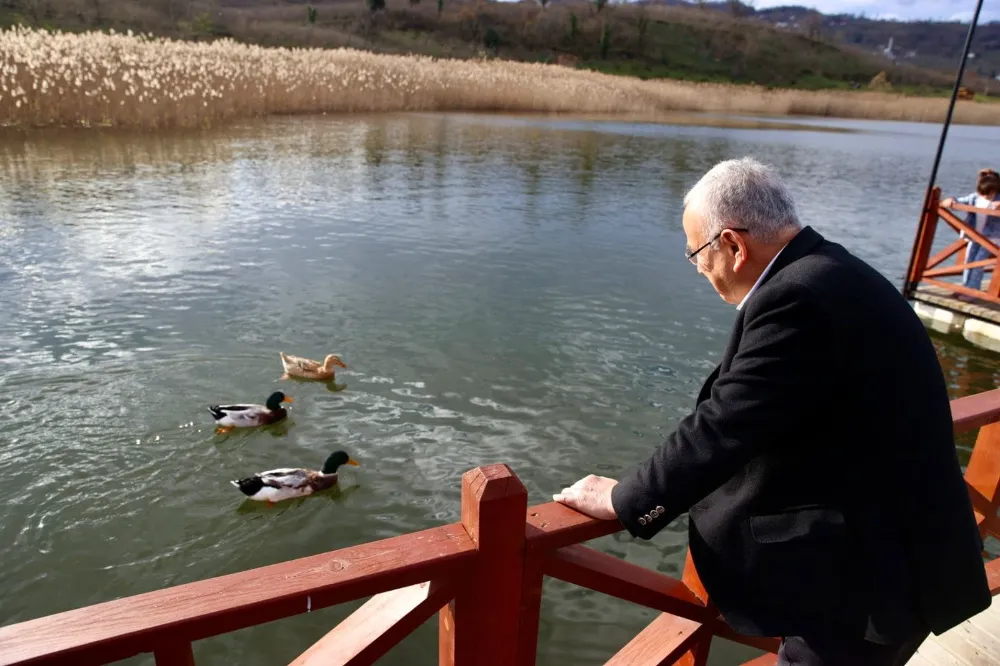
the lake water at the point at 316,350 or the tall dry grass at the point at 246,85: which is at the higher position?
the tall dry grass at the point at 246,85

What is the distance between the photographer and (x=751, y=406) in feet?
5.78

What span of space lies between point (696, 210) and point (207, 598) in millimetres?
1618

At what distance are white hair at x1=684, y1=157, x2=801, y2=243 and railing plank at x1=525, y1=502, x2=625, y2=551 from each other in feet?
3.07

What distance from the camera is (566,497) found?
2129mm

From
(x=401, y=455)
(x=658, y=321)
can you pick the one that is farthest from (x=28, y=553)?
(x=658, y=321)

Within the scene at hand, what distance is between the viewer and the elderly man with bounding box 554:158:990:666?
5.70ft

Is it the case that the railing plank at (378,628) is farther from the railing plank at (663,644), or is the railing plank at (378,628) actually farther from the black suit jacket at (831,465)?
the railing plank at (663,644)

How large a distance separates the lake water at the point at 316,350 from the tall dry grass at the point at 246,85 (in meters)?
1.62

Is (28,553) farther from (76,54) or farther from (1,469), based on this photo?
(76,54)

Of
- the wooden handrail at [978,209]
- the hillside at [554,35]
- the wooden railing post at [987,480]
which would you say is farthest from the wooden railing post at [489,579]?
the hillside at [554,35]

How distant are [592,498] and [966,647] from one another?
2.60 metres

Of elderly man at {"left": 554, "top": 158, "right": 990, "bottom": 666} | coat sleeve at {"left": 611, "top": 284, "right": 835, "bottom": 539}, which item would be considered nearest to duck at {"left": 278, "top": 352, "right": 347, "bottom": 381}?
elderly man at {"left": 554, "top": 158, "right": 990, "bottom": 666}

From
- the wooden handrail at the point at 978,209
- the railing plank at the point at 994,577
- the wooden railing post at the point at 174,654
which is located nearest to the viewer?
the wooden railing post at the point at 174,654

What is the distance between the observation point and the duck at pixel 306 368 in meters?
7.41
